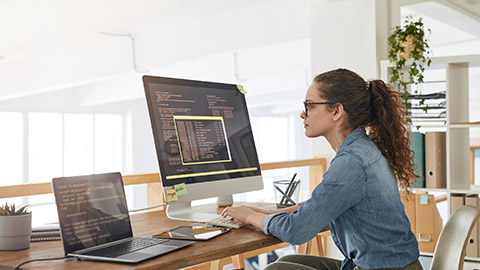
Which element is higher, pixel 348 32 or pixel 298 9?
pixel 298 9

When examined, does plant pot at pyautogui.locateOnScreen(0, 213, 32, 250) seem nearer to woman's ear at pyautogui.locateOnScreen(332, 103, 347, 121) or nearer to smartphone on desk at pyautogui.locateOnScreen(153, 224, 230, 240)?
smartphone on desk at pyautogui.locateOnScreen(153, 224, 230, 240)

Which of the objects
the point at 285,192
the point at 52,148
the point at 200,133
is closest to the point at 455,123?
the point at 285,192

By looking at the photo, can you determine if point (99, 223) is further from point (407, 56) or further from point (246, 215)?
point (407, 56)

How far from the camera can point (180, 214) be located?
6.31ft

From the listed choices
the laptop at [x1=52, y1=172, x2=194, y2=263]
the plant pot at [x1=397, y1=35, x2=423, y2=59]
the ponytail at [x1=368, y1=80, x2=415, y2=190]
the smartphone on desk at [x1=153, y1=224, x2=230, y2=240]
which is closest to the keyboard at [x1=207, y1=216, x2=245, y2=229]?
the smartphone on desk at [x1=153, y1=224, x2=230, y2=240]

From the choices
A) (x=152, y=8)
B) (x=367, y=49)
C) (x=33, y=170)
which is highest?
(x=152, y=8)

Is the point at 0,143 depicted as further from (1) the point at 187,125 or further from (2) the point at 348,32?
(1) the point at 187,125

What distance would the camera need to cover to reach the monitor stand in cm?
186

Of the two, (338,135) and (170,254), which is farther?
(338,135)

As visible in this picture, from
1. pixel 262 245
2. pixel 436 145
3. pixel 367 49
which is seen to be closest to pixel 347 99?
pixel 262 245

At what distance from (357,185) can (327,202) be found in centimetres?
10

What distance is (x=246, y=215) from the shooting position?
170 cm

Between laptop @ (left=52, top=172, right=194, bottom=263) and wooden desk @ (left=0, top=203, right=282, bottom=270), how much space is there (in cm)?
3

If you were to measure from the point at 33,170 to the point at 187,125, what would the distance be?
8.91m
